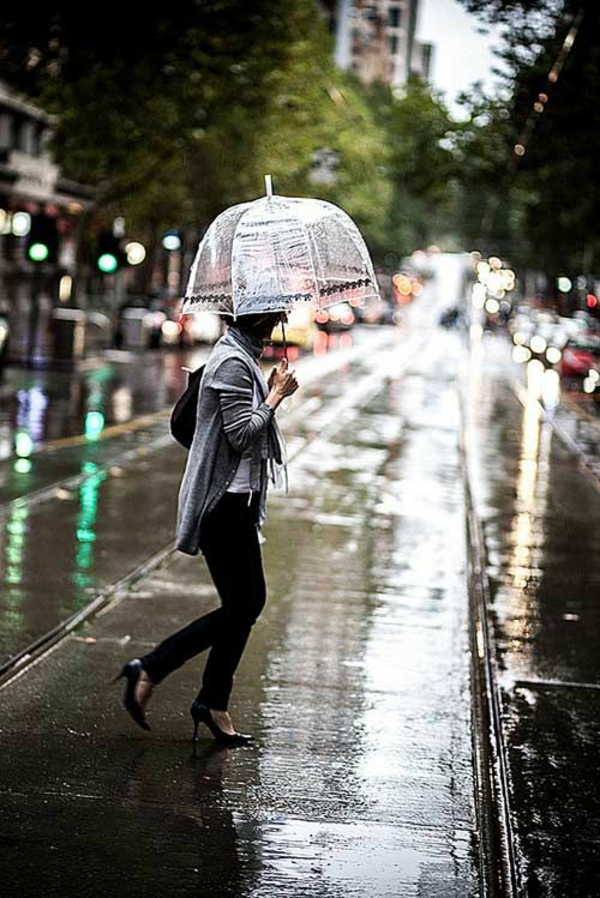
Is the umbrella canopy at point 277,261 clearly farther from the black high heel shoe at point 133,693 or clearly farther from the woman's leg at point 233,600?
the black high heel shoe at point 133,693

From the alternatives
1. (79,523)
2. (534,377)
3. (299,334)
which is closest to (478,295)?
(299,334)

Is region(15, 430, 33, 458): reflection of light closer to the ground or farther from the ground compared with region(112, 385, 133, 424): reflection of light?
farther from the ground

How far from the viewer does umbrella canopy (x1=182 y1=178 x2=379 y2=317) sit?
702cm

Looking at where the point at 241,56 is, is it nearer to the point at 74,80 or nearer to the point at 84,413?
the point at 74,80

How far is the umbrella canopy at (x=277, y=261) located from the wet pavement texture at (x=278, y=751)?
185 centimetres

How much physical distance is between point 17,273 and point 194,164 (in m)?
9.96

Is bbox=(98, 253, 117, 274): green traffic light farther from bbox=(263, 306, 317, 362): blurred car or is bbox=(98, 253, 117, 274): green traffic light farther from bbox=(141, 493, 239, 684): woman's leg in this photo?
bbox=(141, 493, 239, 684): woman's leg

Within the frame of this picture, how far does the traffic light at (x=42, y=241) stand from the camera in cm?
3447

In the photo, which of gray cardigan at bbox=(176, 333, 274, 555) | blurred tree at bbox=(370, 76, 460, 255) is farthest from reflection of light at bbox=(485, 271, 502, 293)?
gray cardigan at bbox=(176, 333, 274, 555)

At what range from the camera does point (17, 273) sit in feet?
145

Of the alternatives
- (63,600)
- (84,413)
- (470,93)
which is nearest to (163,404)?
(84,413)

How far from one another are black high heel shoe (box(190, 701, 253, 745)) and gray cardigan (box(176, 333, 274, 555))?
2.23 feet

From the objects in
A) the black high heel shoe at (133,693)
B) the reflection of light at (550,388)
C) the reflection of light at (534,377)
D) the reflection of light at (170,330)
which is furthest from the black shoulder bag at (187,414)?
the reflection of light at (170,330)

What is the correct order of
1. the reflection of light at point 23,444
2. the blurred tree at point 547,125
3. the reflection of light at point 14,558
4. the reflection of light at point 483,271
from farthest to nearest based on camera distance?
1. the reflection of light at point 483,271
2. the blurred tree at point 547,125
3. the reflection of light at point 23,444
4. the reflection of light at point 14,558
